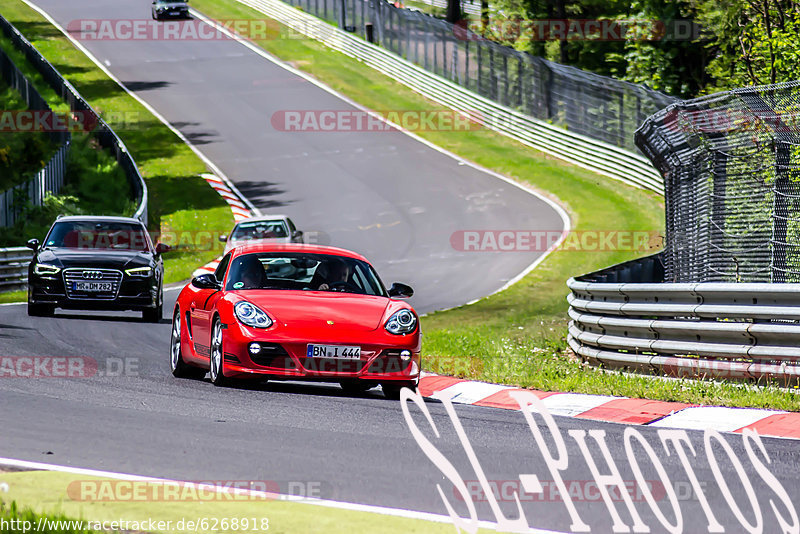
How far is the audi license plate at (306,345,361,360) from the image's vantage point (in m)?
Answer: 10.3

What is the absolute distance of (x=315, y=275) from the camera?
1166 centimetres

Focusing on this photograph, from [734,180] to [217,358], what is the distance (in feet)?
20.3

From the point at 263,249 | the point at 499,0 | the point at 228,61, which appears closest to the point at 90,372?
the point at 263,249

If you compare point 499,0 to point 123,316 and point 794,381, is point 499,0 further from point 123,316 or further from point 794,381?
point 794,381

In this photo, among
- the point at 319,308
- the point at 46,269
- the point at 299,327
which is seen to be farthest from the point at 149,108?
the point at 299,327

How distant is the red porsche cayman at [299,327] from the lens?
33.8 feet

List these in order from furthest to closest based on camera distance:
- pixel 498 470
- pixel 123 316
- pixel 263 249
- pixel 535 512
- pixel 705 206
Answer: pixel 123 316 < pixel 705 206 < pixel 263 249 < pixel 498 470 < pixel 535 512

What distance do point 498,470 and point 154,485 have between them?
1980 millimetres

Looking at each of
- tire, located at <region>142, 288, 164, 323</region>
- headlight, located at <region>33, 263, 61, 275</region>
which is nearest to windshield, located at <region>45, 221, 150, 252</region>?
headlight, located at <region>33, 263, 61, 275</region>

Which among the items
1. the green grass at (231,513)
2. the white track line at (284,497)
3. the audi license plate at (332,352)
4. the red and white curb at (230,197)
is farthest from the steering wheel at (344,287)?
the red and white curb at (230,197)

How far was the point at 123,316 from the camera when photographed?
19.2 meters

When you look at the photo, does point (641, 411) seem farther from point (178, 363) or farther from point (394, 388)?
point (178, 363)

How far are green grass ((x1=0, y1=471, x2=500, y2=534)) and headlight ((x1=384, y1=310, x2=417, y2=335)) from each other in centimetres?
456

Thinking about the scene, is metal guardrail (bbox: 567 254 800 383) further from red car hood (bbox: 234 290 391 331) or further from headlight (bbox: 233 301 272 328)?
headlight (bbox: 233 301 272 328)
